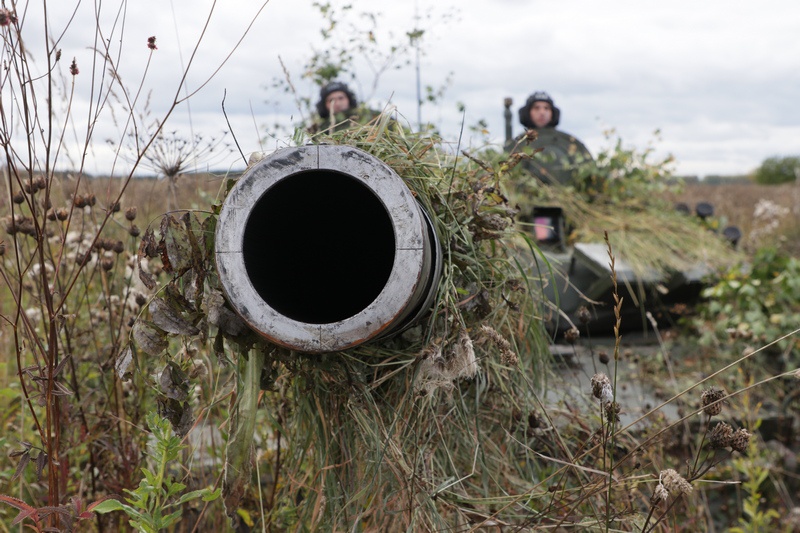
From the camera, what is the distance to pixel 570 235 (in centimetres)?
538

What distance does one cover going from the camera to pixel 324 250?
6.76 ft

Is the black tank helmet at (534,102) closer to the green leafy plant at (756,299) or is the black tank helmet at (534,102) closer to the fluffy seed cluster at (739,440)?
the green leafy plant at (756,299)

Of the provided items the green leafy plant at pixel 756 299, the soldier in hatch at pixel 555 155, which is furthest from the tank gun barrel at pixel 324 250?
the soldier in hatch at pixel 555 155

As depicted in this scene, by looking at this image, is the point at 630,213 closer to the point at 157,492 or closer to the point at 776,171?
the point at 157,492

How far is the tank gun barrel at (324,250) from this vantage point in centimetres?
168

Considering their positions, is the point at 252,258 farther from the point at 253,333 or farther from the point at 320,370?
the point at 320,370

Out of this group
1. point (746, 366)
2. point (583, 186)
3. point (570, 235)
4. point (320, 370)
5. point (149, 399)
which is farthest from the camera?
point (583, 186)

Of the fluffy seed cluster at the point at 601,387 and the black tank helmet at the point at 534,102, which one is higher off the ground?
the black tank helmet at the point at 534,102

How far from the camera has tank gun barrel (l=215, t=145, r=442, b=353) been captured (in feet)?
5.51

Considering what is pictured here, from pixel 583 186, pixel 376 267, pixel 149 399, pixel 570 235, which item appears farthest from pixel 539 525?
pixel 583 186

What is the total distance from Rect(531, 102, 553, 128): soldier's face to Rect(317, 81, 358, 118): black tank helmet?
155 cm

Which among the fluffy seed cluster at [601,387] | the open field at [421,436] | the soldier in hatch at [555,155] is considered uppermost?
the soldier in hatch at [555,155]

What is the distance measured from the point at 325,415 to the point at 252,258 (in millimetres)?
475

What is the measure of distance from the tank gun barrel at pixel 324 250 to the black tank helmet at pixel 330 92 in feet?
16.3
